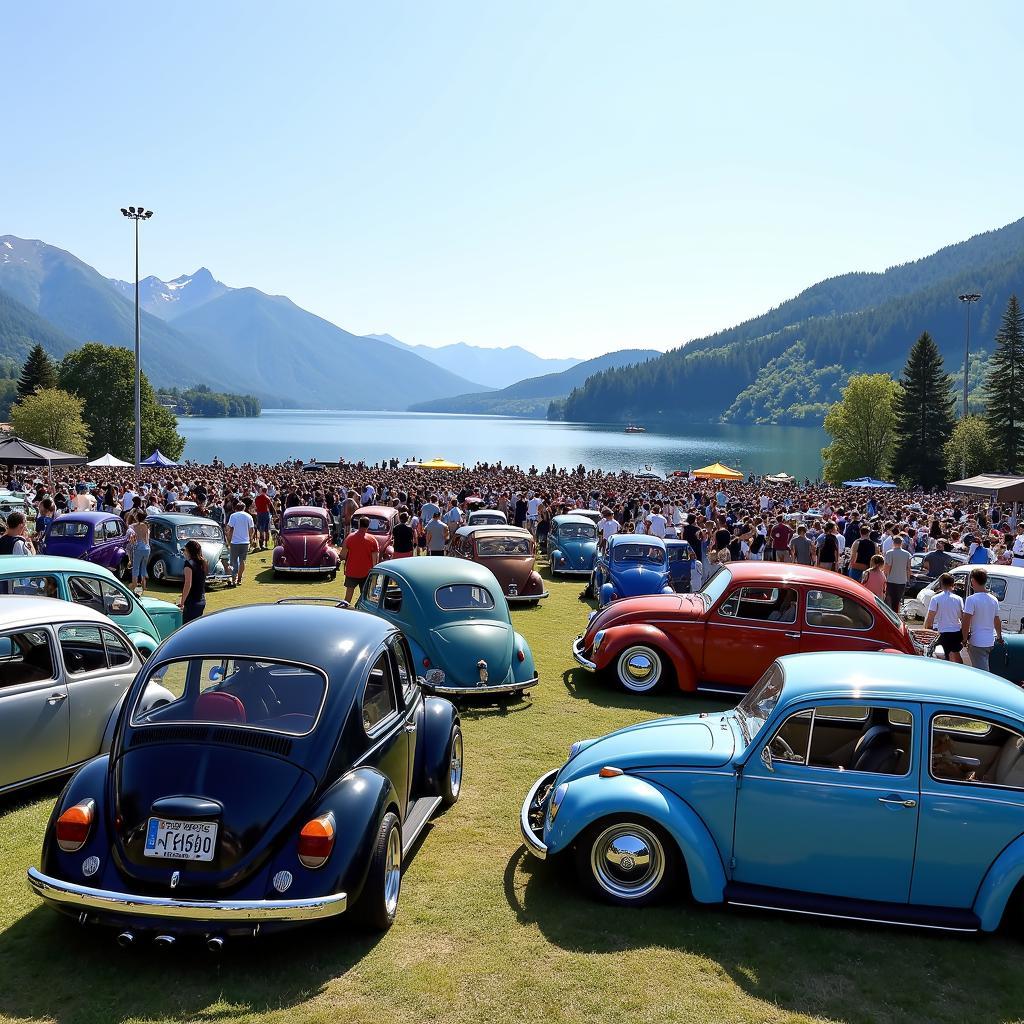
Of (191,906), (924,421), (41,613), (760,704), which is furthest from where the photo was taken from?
(924,421)

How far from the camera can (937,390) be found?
6838cm

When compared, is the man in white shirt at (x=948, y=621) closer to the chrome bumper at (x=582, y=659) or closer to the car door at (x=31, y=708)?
the chrome bumper at (x=582, y=659)

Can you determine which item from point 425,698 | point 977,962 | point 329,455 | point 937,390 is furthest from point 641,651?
point 329,455

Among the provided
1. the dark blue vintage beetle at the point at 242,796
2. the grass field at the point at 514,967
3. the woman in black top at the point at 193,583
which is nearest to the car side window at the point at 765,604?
the grass field at the point at 514,967

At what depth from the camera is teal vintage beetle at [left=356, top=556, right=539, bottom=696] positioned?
9.77m

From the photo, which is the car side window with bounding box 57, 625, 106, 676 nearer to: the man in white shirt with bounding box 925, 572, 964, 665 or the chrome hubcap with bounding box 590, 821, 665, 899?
the chrome hubcap with bounding box 590, 821, 665, 899

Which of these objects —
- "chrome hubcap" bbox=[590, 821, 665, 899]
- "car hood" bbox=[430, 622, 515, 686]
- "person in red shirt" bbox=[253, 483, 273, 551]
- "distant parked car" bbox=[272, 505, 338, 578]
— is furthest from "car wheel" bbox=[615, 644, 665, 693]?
"person in red shirt" bbox=[253, 483, 273, 551]

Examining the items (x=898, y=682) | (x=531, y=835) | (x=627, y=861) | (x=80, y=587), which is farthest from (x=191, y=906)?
(x=80, y=587)

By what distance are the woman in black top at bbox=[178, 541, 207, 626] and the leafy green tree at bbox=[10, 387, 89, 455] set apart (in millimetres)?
55347

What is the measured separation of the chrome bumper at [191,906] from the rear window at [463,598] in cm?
572

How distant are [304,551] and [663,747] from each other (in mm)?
15930

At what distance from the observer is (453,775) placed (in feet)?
23.6

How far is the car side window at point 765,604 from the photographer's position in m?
10.6

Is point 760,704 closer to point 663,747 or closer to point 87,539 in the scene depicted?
point 663,747
